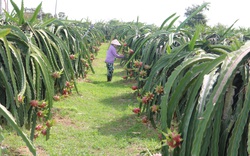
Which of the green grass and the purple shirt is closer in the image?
the green grass

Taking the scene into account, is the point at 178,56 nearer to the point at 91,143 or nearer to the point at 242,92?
the point at 242,92

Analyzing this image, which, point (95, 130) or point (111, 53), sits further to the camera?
point (111, 53)

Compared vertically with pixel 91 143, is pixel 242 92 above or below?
above

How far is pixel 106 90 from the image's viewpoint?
725 centimetres

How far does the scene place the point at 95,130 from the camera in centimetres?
441

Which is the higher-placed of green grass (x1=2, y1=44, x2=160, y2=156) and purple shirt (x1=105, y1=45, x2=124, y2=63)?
purple shirt (x1=105, y1=45, x2=124, y2=63)

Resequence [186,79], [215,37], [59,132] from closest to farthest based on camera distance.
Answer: [186,79], [59,132], [215,37]

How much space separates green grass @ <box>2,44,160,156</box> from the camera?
3.66 metres

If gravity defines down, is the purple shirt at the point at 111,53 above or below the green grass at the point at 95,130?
above

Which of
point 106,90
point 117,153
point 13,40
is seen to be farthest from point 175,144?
point 106,90

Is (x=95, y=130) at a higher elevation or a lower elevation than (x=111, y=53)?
lower

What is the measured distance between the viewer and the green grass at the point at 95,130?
3664 millimetres

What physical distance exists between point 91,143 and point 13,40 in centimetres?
176

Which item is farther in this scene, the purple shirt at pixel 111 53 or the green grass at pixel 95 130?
the purple shirt at pixel 111 53
